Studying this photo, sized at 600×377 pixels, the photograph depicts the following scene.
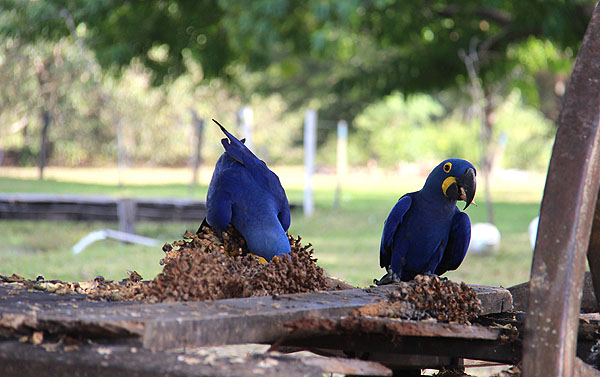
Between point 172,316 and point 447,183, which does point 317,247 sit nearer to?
point 447,183

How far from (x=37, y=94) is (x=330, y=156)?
38.5 ft

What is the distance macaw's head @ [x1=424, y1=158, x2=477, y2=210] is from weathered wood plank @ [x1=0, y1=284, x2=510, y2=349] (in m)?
0.69

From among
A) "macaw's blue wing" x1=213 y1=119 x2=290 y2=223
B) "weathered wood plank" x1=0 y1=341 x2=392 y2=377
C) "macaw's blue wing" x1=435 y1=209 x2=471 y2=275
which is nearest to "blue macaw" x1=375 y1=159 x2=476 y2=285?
"macaw's blue wing" x1=435 y1=209 x2=471 y2=275

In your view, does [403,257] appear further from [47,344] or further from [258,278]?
[47,344]

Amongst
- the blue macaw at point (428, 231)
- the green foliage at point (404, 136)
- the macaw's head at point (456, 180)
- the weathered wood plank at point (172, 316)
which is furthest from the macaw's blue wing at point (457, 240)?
the green foliage at point (404, 136)

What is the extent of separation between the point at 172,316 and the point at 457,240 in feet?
4.42

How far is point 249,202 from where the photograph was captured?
204cm

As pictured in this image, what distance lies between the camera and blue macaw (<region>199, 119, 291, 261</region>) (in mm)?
1978

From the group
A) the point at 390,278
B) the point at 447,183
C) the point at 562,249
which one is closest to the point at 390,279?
the point at 390,278

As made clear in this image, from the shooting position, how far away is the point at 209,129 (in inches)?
1204

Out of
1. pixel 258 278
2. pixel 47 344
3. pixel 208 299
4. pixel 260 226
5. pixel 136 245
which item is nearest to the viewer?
pixel 47 344

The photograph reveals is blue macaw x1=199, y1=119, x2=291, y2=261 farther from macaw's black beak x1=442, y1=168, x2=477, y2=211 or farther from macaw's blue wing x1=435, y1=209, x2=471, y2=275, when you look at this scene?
macaw's blue wing x1=435, y1=209, x2=471, y2=275

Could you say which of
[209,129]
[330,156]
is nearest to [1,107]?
[209,129]

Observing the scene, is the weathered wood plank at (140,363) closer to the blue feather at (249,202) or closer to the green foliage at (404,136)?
the blue feather at (249,202)
